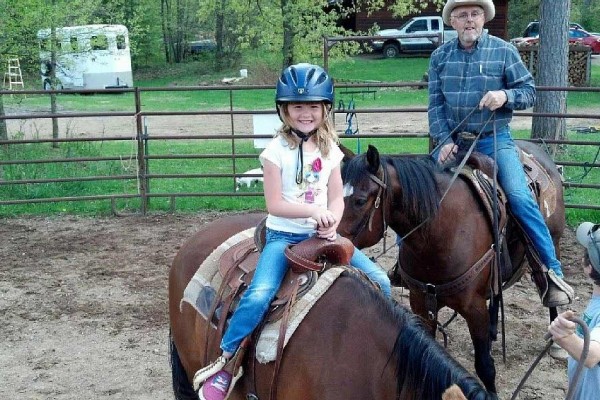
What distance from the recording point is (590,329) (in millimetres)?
2361

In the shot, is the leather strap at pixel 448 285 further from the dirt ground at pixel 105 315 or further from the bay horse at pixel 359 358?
the bay horse at pixel 359 358

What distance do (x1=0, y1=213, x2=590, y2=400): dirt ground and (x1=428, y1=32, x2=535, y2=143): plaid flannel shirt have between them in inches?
68.0

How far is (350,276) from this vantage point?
275cm

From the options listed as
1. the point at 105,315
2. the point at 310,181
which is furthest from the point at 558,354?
the point at 105,315

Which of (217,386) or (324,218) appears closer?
(324,218)

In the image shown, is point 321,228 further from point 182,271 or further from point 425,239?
point 425,239

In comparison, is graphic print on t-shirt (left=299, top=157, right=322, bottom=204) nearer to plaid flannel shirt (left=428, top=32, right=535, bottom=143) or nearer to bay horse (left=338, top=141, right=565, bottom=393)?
bay horse (left=338, top=141, right=565, bottom=393)

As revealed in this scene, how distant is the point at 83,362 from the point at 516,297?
12.4 ft

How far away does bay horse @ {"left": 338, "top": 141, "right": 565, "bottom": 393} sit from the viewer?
382 cm

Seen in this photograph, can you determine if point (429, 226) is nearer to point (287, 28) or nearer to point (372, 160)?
point (372, 160)

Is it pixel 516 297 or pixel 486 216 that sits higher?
pixel 486 216

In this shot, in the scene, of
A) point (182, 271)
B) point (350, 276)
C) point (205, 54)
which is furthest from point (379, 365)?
point (205, 54)

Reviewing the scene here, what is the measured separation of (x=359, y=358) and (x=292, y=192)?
2.52 ft

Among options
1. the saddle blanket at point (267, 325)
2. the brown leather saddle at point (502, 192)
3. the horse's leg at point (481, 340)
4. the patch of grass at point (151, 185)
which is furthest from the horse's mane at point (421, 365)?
the patch of grass at point (151, 185)
